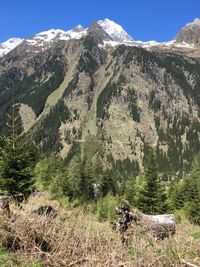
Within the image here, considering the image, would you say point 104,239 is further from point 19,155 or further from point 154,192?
point 154,192

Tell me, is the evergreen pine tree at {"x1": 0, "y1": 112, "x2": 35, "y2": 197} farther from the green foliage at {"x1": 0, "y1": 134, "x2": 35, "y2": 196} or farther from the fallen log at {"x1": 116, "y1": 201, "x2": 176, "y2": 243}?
the fallen log at {"x1": 116, "y1": 201, "x2": 176, "y2": 243}

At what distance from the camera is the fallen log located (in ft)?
43.0

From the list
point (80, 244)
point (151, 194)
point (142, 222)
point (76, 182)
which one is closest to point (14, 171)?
point (151, 194)

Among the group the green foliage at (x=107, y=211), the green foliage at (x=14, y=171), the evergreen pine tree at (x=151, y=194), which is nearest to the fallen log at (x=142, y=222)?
the green foliage at (x=107, y=211)

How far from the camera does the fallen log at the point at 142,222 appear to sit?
13.1 meters

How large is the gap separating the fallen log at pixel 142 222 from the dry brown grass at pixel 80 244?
3.67 feet

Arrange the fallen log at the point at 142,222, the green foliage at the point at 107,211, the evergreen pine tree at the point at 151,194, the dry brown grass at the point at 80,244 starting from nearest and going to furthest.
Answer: the dry brown grass at the point at 80,244 < the fallen log at the point at 142,222 < the green foliage at the point at 107,211 < the evergreen pine tree at the point at 151,194

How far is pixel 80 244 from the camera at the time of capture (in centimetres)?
1084

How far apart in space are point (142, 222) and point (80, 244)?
3058mm

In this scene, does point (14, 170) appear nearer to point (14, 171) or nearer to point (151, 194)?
point (14, 171)

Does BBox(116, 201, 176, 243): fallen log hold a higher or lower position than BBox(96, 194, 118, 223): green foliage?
higher

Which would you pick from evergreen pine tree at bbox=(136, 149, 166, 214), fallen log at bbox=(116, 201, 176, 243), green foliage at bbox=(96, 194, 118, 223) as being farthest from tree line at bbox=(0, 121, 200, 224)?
green foliage at bbox=(96, 194, 118, 223)

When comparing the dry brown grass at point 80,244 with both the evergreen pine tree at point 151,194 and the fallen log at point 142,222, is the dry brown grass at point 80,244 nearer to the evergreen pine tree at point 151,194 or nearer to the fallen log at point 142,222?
the fallen log at point 142,222

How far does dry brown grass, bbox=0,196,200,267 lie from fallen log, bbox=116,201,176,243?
3.67ft
